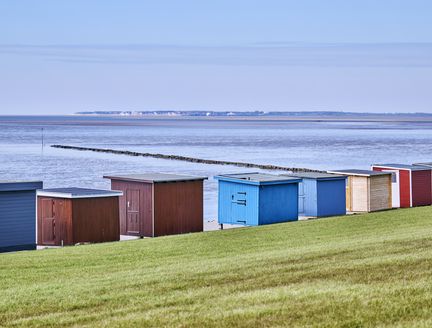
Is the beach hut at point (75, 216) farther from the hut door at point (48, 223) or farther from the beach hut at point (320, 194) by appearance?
the beach hut at point (320, 194)

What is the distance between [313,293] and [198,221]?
2295 centimetres

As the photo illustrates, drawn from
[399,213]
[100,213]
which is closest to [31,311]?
[100,213]

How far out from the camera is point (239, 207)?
3869cm

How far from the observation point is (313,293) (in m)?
15.3

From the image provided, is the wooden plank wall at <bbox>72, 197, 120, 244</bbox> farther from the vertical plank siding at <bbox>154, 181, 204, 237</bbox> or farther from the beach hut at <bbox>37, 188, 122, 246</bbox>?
the vertical plank siding at <bbox>154, 181, 204, 237</bbox>

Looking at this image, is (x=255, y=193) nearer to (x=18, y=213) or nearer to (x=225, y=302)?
(x=18, y=213)

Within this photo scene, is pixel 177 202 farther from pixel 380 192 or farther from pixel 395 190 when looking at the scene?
pixel 395 190

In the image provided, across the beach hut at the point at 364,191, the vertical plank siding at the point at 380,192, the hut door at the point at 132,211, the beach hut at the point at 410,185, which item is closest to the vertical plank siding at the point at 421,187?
the beach hut at the point at 410,185

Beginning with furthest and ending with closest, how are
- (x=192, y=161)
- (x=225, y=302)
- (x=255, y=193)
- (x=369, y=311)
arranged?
(x=192, y=161), (x=255, y=193), (x=225, y=302), (x=369, y=311)

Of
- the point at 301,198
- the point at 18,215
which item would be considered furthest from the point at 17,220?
the point at 301,198

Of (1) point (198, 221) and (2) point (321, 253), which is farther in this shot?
(1) point (198, 221)

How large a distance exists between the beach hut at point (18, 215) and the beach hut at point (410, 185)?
70.6ft

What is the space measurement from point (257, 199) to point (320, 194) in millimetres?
5147

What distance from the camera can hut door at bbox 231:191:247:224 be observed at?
3853 centimetres
